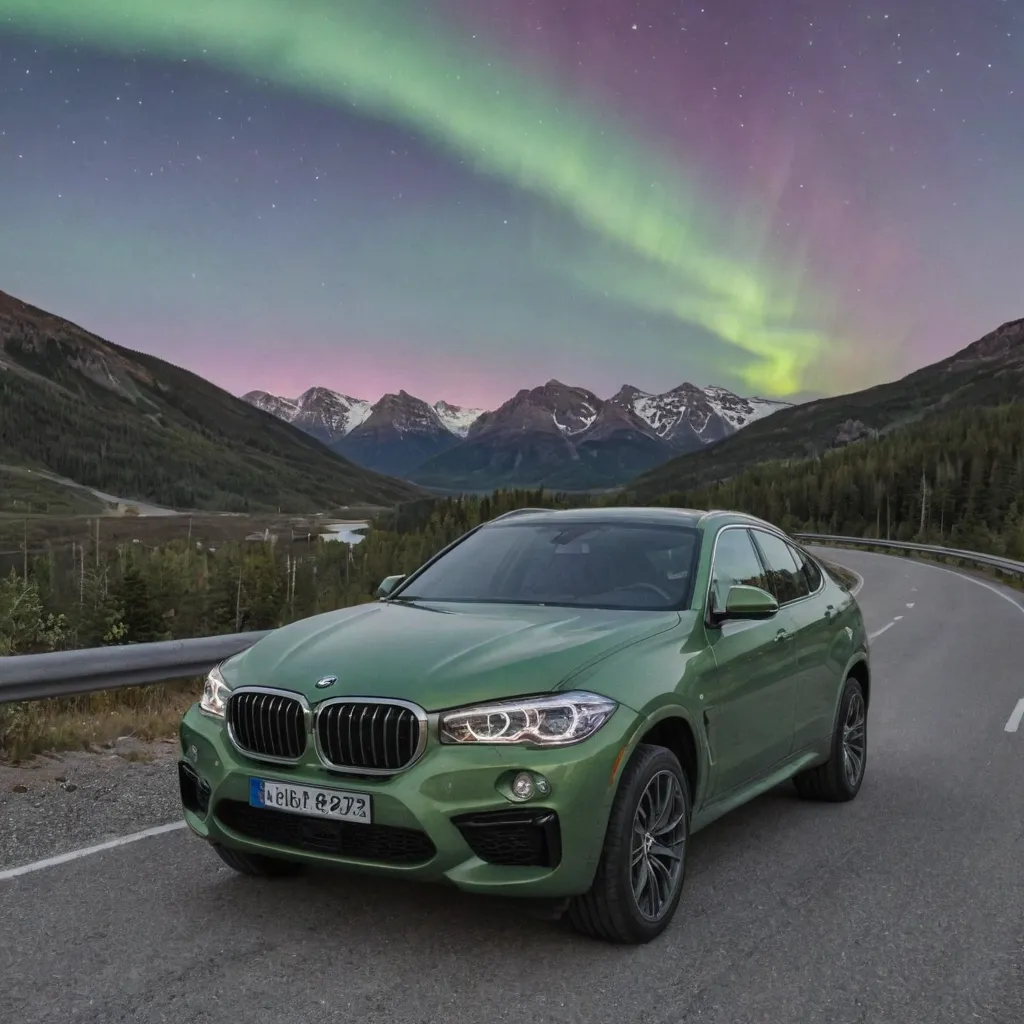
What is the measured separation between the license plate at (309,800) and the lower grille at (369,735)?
11 cm

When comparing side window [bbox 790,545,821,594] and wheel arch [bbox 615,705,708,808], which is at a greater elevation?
side window [bbox 790,545,821,594]

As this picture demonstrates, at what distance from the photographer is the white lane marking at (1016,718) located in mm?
8992

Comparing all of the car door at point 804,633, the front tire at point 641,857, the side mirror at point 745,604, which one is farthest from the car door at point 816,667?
the front tire at point 641,857

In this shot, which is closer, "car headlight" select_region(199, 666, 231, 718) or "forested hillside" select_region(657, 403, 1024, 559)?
"car headlight" select_region(199, 666, 231, 718)

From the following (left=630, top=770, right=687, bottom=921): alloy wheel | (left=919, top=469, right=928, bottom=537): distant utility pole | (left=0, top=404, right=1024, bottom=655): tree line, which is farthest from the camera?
(left=919, top=469, right=928, bottom=537): distant utility pole

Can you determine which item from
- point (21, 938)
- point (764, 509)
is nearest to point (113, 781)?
point (21, 938)

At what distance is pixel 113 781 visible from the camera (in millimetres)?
6523

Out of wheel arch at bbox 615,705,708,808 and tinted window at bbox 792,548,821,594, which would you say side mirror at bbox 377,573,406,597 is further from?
tinted window at bbox 792,548,821,594

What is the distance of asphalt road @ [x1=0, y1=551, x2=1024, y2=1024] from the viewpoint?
11.2 feet

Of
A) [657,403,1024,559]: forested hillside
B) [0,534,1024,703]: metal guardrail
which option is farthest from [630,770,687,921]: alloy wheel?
[657,403,1024,559]: forested hillside

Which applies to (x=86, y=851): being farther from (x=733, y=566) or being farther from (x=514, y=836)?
(x=733, y=566)

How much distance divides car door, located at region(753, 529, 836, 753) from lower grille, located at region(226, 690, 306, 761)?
2.90 m

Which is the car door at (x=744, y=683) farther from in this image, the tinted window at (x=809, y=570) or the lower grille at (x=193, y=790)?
the lower grille at (x=193, y=790)

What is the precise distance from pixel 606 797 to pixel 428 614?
4.83 feet
